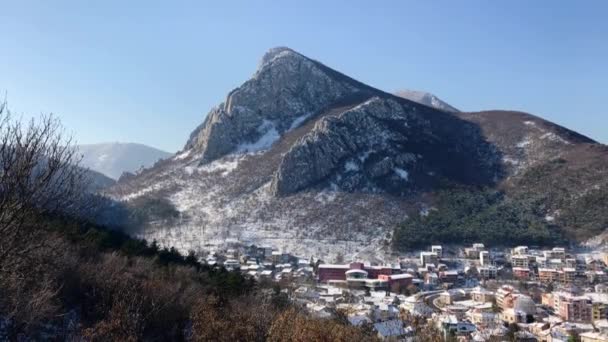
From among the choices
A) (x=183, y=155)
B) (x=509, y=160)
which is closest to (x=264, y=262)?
(x=509, y=160)

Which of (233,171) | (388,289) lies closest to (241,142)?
(233,171)

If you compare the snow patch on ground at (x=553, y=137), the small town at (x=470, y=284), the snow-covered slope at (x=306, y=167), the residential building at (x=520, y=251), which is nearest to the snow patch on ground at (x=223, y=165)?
the snow-covered slope at (x=306, y=167)

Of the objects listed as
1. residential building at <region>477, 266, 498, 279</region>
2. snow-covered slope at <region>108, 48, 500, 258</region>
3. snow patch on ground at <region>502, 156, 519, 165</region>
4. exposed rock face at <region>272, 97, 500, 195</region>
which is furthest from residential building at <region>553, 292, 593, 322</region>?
snow patch on ground at <region>502, 156, 519, 165</region>

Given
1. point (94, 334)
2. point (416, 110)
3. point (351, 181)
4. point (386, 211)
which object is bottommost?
point (94, 334)

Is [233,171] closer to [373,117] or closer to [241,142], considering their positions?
[241,142]

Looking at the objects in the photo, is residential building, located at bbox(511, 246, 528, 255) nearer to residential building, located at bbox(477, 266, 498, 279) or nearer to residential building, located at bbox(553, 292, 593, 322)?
residential building, located at bbox(477, 266, 498, 279)

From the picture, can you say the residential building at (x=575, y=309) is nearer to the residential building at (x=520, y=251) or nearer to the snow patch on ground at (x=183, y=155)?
the residential building at (x=520, y=251)

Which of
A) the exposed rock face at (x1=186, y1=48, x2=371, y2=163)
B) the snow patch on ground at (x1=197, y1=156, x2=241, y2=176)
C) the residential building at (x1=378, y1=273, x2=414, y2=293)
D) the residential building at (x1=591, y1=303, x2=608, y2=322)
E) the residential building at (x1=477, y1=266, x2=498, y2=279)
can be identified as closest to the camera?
the residential building at (x1=591, y1=303, x2=608, y2=322)
